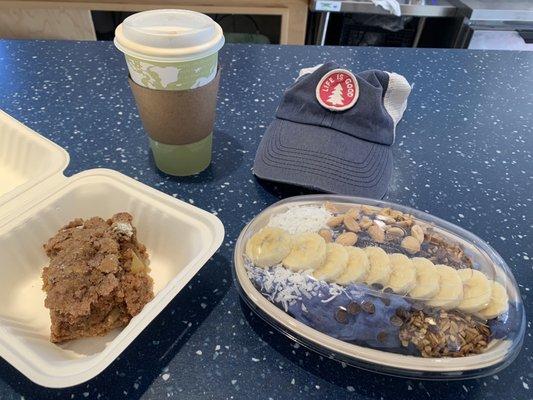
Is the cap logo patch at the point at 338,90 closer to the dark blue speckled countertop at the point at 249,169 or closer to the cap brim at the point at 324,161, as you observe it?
the cap brim at the point at 324,161

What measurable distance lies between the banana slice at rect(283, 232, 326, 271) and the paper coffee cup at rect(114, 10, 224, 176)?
1.06ft

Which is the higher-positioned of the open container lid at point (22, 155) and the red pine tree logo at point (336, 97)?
the red pine tree logo at point (336, 97)

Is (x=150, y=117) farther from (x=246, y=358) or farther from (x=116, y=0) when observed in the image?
(x=116, y=0)

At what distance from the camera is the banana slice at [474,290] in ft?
1.74

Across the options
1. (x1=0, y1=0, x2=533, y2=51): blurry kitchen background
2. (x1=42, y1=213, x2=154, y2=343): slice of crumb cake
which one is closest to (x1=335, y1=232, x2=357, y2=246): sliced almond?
(x1=42, y1=213, x2=154, y2=343): slice of crumb cake

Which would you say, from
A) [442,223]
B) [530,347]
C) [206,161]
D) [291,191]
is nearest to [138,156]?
[206,161]

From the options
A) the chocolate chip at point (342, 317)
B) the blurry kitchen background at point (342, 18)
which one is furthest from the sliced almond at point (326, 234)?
the blurry kitchen background at point (342, 18)

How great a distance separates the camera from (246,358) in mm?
562

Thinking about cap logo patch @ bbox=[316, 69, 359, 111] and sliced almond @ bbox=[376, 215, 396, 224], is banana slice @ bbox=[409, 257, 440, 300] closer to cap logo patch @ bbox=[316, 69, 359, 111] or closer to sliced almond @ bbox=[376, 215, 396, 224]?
sliced almond @ bbox=[376, 215, 396, 224]

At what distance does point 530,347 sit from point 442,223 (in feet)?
0.71

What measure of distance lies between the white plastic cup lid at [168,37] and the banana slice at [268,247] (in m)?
0.30

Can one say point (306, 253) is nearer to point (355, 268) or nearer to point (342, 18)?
point (355, 268)

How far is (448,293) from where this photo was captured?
531 millimetres

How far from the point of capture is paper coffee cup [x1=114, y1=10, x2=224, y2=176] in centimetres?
62
